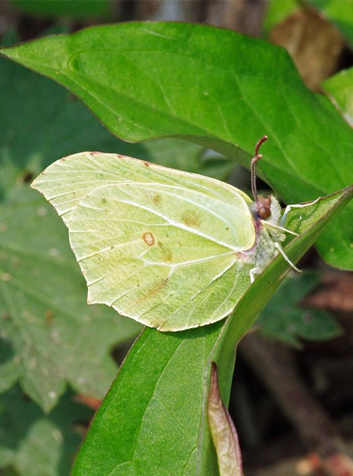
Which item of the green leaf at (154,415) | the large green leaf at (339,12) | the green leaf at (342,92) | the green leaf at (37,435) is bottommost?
the green leaf at (37,435)

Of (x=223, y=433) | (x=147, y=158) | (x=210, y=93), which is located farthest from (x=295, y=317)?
(x=223, y=433)

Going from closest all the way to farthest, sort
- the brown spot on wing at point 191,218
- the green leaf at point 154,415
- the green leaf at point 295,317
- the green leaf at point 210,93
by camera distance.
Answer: the green leaf at point 154,415 < the green leaf at point 210,93 < the brown spot on wing at point 191,218 < the green leaf at point 295,317

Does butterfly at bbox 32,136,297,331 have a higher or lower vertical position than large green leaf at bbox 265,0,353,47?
lower

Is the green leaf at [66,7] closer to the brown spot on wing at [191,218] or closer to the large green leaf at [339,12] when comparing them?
the large green leaf at [339,12]

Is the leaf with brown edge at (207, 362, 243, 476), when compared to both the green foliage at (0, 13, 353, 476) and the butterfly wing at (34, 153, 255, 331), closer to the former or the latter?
the green foliage at (0, 13, 353, 476)

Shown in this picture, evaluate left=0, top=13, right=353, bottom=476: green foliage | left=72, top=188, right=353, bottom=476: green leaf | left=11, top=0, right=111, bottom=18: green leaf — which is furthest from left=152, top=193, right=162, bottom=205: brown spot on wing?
left=11, top=0, right=111, bottom=18: green leaf

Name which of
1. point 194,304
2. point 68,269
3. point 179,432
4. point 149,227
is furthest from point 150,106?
point 68,269

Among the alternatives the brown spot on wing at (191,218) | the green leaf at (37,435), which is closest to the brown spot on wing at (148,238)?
the brown spot on wing at (191,218)

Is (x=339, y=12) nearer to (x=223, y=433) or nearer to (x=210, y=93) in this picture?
(x=210, y=93)
